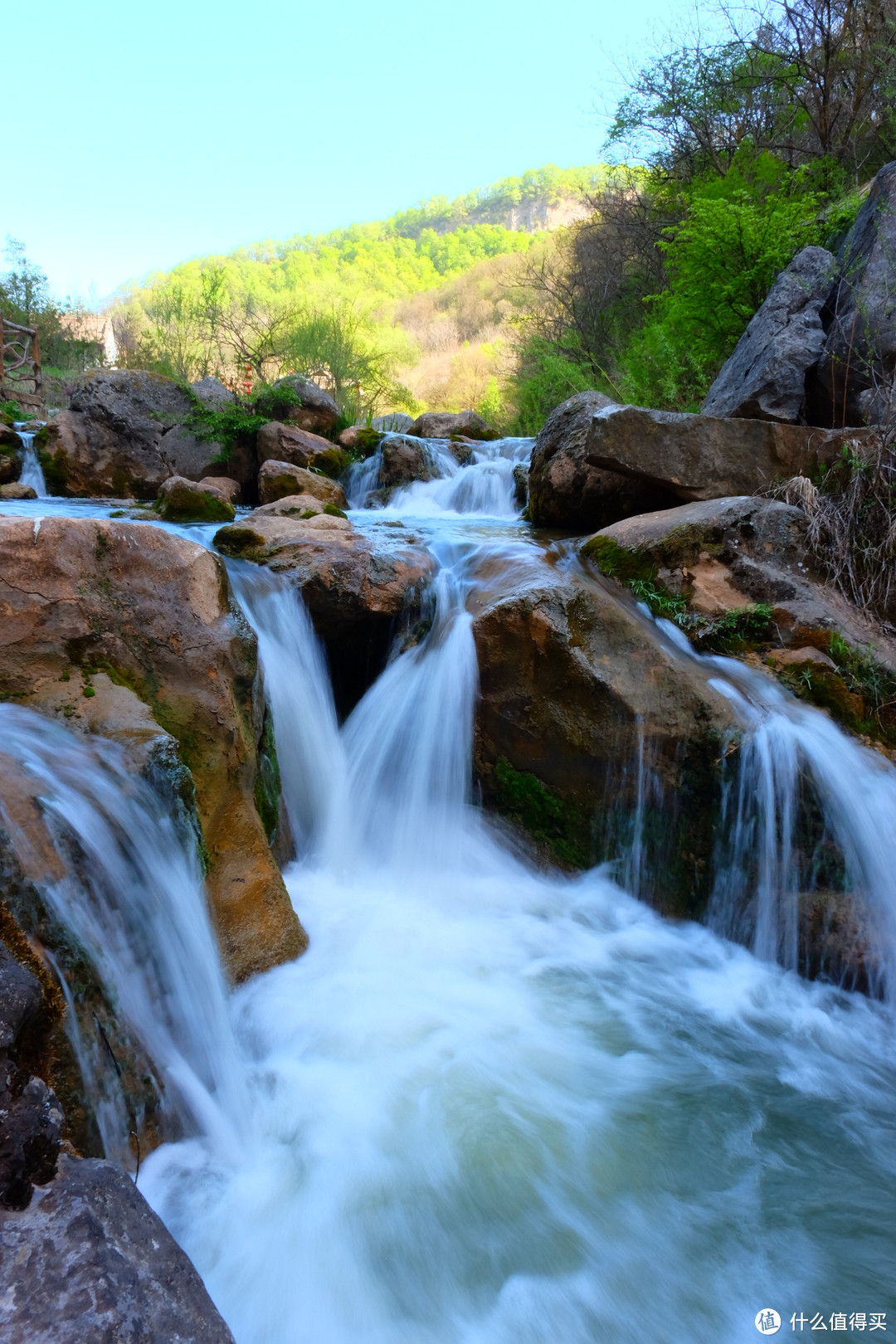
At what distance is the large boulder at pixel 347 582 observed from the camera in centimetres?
463

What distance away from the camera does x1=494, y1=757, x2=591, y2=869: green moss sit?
3938 millimetres

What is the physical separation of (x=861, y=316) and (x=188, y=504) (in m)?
6.52

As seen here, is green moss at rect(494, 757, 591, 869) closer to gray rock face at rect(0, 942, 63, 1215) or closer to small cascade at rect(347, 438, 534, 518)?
gray rock face at rect(0, 942, 63, 1215)

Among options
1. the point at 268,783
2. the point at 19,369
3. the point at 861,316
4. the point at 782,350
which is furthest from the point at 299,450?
the point at 19,369

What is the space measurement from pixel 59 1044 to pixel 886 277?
24.9ft

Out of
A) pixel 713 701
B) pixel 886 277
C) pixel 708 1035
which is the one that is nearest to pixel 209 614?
pixel 713 701

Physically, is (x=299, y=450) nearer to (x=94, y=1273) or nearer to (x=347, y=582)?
(x=347, y=582)

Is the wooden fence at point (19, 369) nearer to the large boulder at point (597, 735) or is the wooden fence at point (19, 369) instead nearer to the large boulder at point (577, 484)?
the large boulder at point (577, 484)

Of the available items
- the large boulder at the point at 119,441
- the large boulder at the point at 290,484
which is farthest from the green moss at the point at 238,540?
the large boulder at the point at 119,441

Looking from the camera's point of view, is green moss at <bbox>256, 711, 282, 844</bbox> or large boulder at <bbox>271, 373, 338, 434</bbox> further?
large boulder at <bbox>271, 373, 338, 434</bbox>

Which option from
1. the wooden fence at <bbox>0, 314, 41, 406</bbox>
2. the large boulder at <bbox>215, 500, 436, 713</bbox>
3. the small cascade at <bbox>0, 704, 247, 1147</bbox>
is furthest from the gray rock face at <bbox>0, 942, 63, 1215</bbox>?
the wooden fence at <bbox>0, 314, 41, 406</bbox>

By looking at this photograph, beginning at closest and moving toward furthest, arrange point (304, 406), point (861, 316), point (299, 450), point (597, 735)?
point (597, 735) → point (861, 316) → point (299, 450) → point (304, 406)

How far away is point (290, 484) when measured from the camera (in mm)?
9016

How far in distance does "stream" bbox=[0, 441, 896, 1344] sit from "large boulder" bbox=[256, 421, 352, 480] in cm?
786
